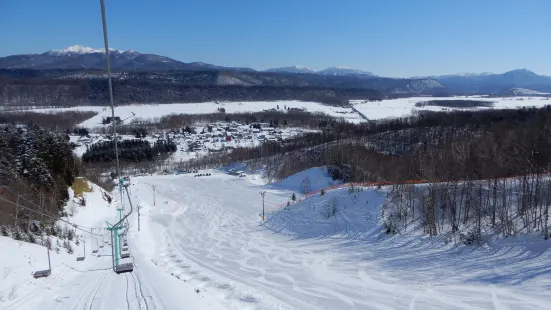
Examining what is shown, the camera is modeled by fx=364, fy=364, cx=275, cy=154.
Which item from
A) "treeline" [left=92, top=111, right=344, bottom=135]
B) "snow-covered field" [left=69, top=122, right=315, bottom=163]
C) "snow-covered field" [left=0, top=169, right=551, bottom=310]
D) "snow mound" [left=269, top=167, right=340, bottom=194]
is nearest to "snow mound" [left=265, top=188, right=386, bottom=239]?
"snow-covered field" [left=0, top=169, right=551, bottom=310]

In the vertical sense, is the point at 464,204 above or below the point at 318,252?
above

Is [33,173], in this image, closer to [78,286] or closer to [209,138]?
[78,286]

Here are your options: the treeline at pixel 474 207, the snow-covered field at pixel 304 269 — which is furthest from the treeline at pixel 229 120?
the treeline at pixel 474 207

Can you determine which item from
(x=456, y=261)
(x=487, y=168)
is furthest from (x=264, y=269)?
(x=487, y=168)

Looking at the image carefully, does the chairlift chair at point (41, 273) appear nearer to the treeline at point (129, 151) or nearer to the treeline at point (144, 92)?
the treeline at point (129, 151)

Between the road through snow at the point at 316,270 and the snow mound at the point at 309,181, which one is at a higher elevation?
the road through snow at the point at 316,270

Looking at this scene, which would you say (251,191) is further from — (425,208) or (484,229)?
(484,229)
